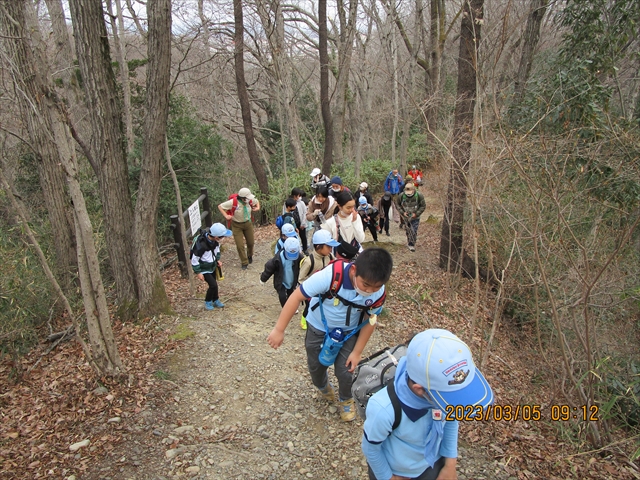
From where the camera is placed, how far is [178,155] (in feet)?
32.8

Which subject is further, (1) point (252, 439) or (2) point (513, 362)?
(2) point (513, 362)

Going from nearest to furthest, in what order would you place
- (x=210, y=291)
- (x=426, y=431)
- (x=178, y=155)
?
(x=426, y=431) < (x=210, y=291) < (x=178, y=155)

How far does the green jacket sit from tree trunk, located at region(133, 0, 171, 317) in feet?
18.0

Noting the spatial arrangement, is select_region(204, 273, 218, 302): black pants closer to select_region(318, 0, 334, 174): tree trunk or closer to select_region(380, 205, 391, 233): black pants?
select_region(380, 205, 391, 233): black pants

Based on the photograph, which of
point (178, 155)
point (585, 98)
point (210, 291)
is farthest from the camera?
point (178, 155)

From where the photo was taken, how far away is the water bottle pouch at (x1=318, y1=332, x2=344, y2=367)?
3193 millimetres

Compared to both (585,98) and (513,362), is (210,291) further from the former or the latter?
(585,98)

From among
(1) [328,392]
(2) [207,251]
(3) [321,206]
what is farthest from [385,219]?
(1) [328,392]

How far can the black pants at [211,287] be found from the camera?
5.72 meters

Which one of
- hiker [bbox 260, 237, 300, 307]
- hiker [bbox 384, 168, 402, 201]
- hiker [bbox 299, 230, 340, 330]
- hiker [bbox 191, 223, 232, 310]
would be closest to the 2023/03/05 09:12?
hiker [bbox 299, 230, 340, 330]

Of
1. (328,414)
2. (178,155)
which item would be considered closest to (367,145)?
(178,155)

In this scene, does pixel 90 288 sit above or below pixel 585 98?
below

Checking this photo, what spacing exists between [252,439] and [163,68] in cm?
438

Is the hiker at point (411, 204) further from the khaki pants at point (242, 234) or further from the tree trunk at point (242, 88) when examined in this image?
the tree trunk at point (242, 88)
